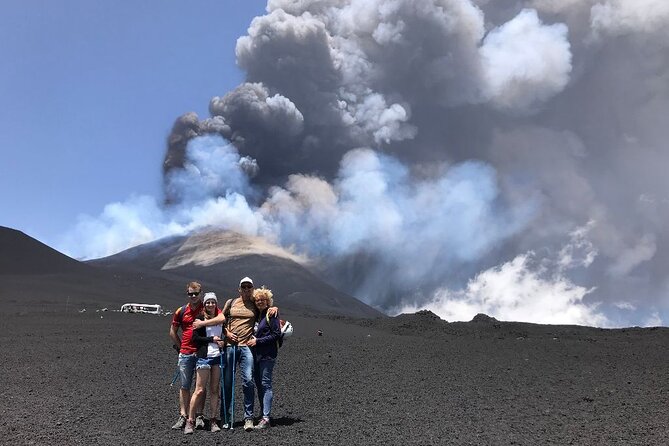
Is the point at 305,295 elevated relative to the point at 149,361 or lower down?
Result: elevated

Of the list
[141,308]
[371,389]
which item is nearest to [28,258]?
[141,308]

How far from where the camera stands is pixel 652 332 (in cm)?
2656

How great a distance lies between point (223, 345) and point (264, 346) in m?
0.53

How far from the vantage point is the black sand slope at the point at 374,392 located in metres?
7.70

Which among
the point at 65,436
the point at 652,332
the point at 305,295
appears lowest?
the point at 65,436

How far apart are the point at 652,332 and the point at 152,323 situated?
912 inches

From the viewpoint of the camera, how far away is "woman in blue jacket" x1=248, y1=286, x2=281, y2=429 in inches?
297

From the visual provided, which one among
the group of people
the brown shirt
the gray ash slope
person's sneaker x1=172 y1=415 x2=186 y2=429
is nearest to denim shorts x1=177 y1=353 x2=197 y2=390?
the group of people

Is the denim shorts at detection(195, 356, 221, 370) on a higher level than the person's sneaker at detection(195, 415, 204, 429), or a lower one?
higher

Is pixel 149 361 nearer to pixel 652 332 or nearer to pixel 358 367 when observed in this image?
pixel 358 367

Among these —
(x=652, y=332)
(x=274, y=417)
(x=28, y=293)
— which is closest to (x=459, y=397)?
(x=274, y=417)

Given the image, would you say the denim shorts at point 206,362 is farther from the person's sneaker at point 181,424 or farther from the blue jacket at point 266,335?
the person's sneaker at point 181,424

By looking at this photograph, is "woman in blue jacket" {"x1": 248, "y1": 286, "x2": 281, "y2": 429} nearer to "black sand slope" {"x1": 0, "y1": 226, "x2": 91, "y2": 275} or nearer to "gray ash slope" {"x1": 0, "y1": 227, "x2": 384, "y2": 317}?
"gray ash slope" {"x1": 0, "y1": 227, "x2": 384, "y2": 317}

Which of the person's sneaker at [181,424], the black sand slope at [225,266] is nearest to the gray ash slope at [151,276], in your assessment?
the black sand slope at [225,266]
